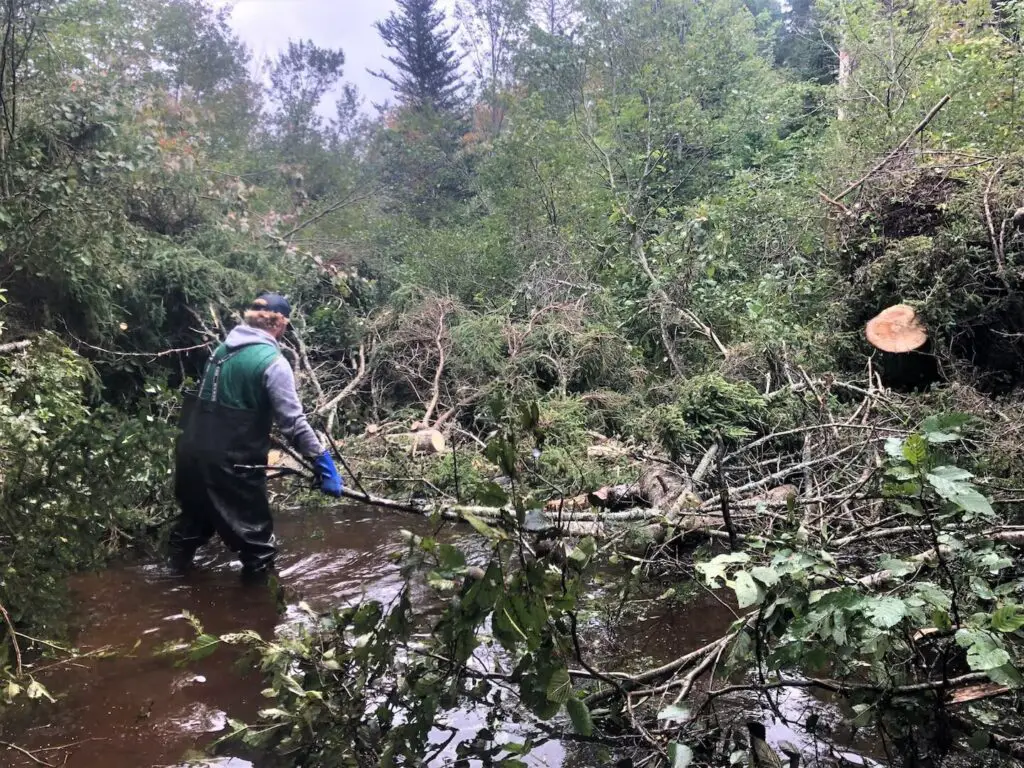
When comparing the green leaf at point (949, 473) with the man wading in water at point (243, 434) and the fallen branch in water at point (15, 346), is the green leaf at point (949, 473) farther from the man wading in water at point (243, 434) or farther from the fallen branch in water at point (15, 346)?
the fallen branch in water at point (15, 346)

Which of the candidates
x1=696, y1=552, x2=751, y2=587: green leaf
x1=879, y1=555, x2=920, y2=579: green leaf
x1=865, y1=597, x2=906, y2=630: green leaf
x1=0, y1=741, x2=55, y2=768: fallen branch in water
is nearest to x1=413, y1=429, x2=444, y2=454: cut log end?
x1=0, y1=741, x2=55, y2=768: fallen branch in water

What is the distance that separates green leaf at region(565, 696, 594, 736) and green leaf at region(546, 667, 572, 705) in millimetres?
18

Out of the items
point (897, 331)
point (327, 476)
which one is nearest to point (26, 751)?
Answer: point (327, 476)

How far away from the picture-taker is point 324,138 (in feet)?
66.5

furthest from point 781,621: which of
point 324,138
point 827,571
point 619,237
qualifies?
point 324,138

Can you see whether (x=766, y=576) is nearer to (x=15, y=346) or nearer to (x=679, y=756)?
(x=679, y=756)

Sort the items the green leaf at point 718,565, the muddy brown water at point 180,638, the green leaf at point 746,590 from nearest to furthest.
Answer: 1. the green leaf at point 746,590
2. the green leaf at point 718,565
3. the muddy brown water at point 180,638

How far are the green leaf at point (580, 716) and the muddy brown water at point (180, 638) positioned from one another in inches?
25.2

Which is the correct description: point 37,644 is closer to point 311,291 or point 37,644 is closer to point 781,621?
point 781,621

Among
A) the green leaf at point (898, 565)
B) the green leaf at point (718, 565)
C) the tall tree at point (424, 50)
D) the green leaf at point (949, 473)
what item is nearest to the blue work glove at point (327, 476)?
Result: the green leaf at point (718, 565)

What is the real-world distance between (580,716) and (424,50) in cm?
2524

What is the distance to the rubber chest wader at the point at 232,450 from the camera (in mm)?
3643

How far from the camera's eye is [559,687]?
1.71 m

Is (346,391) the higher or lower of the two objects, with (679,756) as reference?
higher
